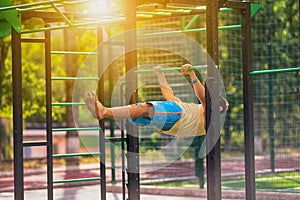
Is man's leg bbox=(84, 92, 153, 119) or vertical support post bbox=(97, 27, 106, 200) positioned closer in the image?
man's leg bbox=(84, 92, 153, 119)

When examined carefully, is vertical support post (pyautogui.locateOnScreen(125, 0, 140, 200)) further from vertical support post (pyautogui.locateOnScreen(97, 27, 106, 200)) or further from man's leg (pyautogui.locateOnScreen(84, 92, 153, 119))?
vertical support post (pyautogui.locateOnScreen(97, 27, 106, 200))

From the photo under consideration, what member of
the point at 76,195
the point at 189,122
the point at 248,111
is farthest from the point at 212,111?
the point at 76,195

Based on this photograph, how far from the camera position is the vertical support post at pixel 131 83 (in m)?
5.19

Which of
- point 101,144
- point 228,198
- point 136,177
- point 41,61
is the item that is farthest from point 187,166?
point 41,61

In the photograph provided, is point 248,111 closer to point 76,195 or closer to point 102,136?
point 102,136

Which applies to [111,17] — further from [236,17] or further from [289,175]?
[236,17]

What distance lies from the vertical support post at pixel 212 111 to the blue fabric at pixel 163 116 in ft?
1.12

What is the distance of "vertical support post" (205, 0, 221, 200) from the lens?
546 centimetres

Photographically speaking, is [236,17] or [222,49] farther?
[222,49]

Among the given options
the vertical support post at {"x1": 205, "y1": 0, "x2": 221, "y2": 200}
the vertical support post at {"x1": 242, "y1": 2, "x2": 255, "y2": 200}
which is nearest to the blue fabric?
the vertical support post at {"x1": 205, "y1": 0, "x2": 221, "y2": 200}

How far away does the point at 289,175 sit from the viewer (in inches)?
420

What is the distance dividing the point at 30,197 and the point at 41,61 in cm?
1410

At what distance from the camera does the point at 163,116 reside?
5.59m

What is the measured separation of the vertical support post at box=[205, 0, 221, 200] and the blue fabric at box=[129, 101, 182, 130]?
1.12 feet
